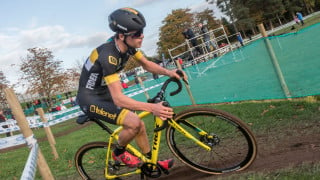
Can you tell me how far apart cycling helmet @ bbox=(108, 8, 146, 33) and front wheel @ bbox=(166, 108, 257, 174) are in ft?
4.08

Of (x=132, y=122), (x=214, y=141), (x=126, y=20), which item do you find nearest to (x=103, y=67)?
(x=126, y=20)

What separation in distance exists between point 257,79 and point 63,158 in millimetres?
6013

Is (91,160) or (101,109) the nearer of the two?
(101,109)

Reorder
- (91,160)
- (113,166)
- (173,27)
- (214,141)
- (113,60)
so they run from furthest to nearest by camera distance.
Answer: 1. (173,27)
2. (91,160)
3. (113,166)
4. (214,141)
5. (113,60)

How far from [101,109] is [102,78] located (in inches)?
17.1

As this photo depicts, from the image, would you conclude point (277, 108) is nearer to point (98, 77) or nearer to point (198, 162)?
point (198, 162)

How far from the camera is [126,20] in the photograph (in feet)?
11.6

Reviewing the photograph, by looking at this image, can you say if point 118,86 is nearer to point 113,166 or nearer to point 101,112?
point 101,112

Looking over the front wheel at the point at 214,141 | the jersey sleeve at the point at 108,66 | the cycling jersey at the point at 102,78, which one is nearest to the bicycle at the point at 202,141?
the front wheel at the point at 214,141

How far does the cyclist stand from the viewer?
139 inches

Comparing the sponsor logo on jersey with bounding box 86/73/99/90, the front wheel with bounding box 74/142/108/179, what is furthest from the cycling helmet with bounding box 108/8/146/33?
the front wheel with bounding box 74/142/108/179

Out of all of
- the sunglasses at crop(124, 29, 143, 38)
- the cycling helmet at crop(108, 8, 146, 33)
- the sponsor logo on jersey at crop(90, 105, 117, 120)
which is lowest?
the sponsor logo on jersey at crop(90, 105, 117, 120)

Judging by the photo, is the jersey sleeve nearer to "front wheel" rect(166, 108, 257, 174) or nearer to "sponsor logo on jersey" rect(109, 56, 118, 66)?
"sponsor logo on jersey" rect(109, 56, 118, 66)

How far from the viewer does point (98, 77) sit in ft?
13.0
